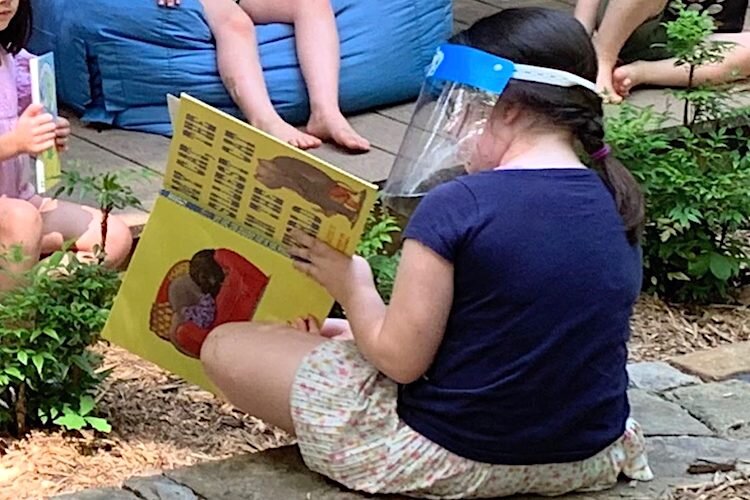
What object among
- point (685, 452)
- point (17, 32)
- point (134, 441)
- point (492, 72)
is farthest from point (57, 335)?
point (685, 452)

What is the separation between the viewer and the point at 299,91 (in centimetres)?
422

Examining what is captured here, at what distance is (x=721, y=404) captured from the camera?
9.87 ft

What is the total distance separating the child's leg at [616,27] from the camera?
457 cm

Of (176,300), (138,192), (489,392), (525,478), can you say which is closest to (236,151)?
(176,300)

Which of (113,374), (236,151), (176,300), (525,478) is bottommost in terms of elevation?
(113,374)

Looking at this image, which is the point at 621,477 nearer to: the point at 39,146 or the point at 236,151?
the point at 236,151

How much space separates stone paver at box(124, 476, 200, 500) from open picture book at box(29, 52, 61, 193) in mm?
880

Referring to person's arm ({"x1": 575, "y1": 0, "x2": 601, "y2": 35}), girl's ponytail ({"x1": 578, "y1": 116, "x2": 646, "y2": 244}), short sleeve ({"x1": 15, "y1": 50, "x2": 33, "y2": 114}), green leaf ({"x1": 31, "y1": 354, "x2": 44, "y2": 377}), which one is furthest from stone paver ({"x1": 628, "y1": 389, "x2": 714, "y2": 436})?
person's arm ({"x1": 575, "y1": 0, "x2": 601, "y2": 35})

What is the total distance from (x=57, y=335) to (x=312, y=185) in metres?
0.69

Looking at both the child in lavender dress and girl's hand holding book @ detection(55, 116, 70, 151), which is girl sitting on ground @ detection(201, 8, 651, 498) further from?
girl's hand holding book @ detection(55, 116, 70, 151)

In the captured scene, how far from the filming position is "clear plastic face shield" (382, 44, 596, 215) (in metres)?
2.26

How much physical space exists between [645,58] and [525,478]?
2721mm

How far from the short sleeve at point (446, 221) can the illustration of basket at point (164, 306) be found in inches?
21.2

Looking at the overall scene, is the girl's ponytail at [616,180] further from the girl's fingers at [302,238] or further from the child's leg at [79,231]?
the child's leg at [79,231]
